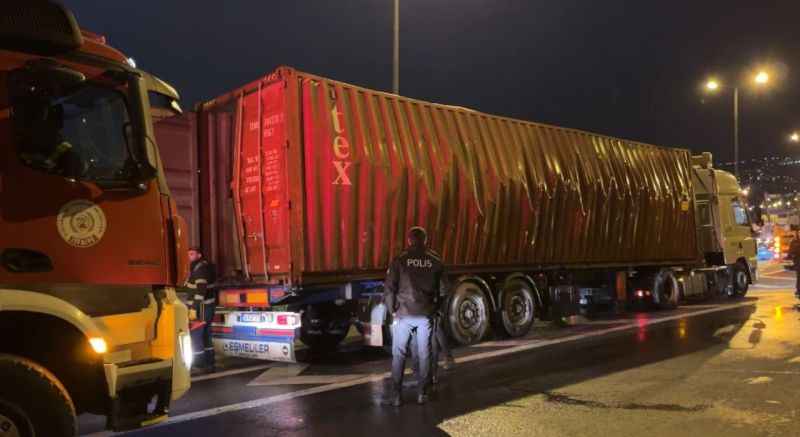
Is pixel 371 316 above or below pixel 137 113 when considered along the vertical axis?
below

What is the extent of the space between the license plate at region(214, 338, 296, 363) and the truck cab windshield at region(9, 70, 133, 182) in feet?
14.0

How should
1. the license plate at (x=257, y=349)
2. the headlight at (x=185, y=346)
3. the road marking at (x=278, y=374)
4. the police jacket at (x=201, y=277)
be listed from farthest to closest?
the police jacket at (x=201, y=277), the license plate at (x=257, y=349), the road marking at (x=278, y=374), the headlight at (x=185, y=346)

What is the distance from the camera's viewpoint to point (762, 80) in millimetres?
24062

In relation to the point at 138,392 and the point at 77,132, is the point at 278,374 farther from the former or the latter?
the point at 77,132

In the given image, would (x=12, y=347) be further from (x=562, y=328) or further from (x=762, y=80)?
(x=762, y=80)

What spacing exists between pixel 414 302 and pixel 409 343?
1.41 ft

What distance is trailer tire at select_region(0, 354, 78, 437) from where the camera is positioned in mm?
3361

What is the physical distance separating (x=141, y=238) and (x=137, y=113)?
0.73 m

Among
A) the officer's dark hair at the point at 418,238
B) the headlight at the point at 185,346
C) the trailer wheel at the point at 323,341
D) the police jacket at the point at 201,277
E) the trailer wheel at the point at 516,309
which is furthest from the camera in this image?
the trailer wheel at the point at 516,309

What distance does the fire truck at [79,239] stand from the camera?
11.5 feet

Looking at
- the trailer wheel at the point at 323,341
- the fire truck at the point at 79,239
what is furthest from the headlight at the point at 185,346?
the trailer wheel at the point at 323,341

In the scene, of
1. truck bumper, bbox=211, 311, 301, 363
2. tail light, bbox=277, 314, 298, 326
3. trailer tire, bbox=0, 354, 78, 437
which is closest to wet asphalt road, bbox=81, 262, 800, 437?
truck bumper, bbox=211, 311, 301, 363

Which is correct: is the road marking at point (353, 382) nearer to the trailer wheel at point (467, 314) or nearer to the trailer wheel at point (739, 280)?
the trailer wheel at point (467, 314)

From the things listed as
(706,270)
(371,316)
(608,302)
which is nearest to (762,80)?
(706,270)
